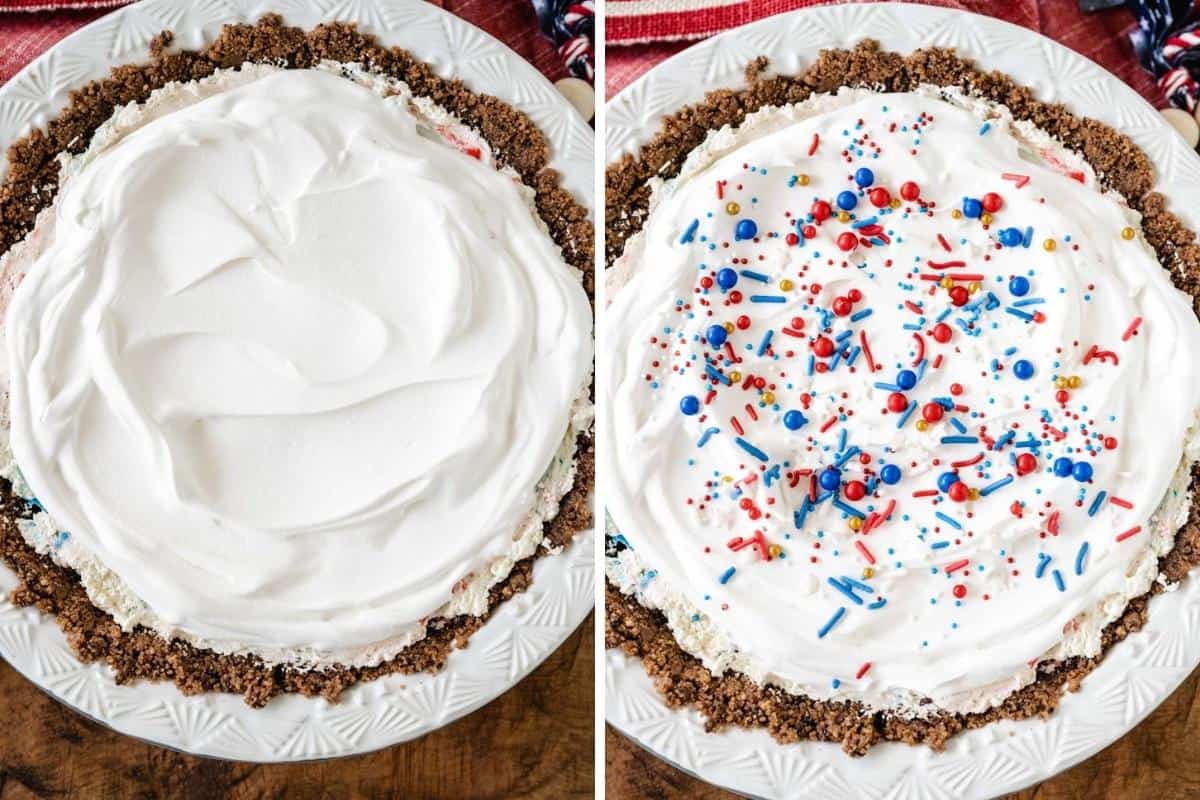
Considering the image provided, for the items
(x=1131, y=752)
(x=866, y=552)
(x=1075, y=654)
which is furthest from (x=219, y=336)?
(x=1131, y=752)

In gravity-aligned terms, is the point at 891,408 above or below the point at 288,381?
below

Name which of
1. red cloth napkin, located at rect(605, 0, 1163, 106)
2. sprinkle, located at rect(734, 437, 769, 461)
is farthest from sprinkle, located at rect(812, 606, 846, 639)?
red cloth napkin, located at rect(605, 0, 1163, 106)

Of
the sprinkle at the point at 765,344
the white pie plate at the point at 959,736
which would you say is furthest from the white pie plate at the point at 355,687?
the sprinkle at the point at 765,344

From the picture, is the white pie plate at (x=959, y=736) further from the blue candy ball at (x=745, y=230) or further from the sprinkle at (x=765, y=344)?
the sprinkle at (x=765, y=344)

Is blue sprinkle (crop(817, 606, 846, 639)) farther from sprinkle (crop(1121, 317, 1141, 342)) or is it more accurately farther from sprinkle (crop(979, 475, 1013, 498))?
sprinkle (crop(1121, 317, 1141, 342))

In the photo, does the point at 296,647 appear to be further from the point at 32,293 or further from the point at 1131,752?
the point at 1131,752

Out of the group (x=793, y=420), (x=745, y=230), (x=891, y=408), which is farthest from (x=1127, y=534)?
(x=745, y=230)

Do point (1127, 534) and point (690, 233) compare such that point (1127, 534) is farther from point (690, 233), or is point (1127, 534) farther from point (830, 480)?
point (690, 233)
